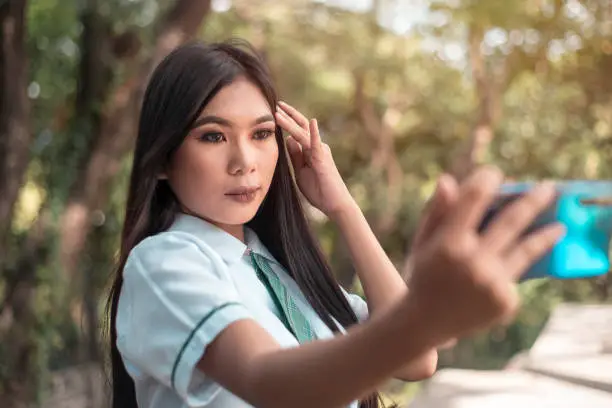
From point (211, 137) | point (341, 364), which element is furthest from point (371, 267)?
point (341, 364)

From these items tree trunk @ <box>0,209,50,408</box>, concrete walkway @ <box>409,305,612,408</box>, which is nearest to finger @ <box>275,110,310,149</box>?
concrete walkway @ <box>409,305,612,408</box>

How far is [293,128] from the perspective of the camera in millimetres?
1387

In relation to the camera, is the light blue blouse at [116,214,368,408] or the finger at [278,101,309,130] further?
the finger at [278,101,309,130]

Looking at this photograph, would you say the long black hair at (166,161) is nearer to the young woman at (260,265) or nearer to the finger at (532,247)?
the young woman at (260,265)

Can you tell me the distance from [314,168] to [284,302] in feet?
0.89

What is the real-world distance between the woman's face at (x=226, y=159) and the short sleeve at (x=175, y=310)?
0.35 ft

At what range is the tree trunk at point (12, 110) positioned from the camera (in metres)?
4.86

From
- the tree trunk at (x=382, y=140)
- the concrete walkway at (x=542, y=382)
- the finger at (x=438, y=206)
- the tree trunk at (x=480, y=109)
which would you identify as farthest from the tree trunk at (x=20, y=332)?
the tree trunk at (x=382, y=140)

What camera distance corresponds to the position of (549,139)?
11.6 meters

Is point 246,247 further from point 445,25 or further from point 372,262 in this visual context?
point 445,25

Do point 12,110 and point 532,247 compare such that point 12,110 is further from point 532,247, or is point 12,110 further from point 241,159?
point 532,247

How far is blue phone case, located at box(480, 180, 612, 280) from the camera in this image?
100 centimetres

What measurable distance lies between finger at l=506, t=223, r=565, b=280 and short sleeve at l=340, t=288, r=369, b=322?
0.64m

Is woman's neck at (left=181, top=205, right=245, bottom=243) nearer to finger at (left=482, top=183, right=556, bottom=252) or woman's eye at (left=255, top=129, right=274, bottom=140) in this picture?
woman's eye at (left=255, top=129, right=274, bottom=140)
